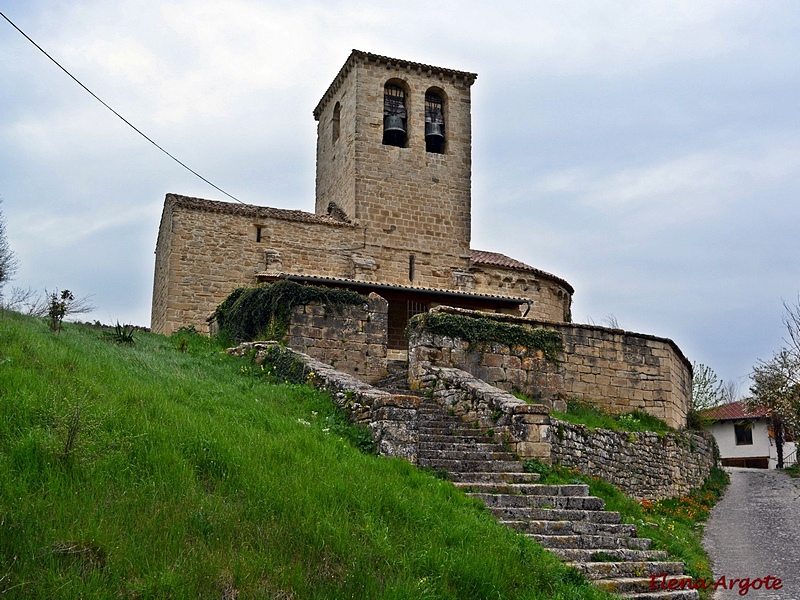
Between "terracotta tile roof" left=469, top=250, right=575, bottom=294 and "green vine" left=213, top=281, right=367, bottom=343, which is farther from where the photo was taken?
"terracotta tile roof" left=469, top=250, right=575, bottom=294

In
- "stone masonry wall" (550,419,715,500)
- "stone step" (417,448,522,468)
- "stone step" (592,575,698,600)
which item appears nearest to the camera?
"stone step" (592,575,698,600)

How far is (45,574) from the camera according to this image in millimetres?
5867

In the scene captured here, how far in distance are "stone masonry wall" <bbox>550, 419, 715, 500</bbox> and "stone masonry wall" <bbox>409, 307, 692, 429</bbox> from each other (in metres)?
0.99

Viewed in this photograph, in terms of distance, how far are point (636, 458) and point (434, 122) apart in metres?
15.3

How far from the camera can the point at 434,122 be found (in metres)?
27.9

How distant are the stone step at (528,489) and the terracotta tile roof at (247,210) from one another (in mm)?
15477

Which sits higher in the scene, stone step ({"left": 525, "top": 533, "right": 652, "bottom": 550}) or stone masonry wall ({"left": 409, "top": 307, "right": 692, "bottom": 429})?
stone masonry wall ({"left": 409, "top": 307, "right": 692, "bottom": 429})

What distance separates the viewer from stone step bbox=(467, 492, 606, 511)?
10.5 m

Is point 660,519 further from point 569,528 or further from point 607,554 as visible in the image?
point 607,554

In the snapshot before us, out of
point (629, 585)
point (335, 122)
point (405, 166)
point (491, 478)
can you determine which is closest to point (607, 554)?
point (629, 585)

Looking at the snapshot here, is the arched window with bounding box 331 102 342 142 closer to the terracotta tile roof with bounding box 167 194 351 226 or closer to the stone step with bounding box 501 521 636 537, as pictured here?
the terracotta tile roof with bounding box 167 194 351 226

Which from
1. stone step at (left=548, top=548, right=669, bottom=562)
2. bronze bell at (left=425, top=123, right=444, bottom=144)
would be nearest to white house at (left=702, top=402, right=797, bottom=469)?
bronze bell at (left=425, top=123, right=444, bottom=144)

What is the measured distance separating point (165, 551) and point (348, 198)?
69.0ft

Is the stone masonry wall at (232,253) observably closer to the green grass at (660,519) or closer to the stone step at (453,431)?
the stone step at (453,431)
